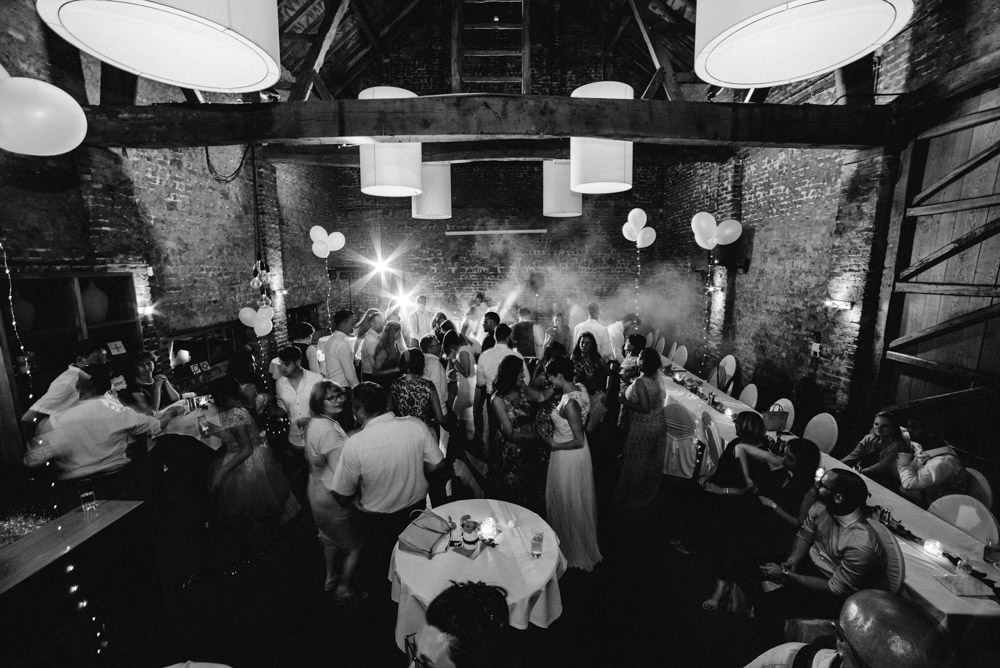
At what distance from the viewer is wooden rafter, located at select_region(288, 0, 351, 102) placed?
3736 mm

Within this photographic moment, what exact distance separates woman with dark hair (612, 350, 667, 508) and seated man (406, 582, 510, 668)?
2.53 meters

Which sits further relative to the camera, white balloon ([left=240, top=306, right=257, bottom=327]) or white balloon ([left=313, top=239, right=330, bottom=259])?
white balloon ([left=313, top=239, right=330, bottom=259])

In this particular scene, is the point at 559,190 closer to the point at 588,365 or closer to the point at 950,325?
the point at 588,365

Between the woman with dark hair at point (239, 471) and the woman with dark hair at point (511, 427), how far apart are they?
5.52ft

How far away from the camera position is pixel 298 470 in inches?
151

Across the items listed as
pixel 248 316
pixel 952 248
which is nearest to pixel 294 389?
pixel 248 316

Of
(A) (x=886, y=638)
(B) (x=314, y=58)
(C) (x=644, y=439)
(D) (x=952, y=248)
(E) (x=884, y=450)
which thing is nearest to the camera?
(A) (x=886, y=638)

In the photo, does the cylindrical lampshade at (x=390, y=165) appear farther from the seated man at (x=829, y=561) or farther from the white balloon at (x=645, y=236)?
the white balloon at (x=645, y=236)

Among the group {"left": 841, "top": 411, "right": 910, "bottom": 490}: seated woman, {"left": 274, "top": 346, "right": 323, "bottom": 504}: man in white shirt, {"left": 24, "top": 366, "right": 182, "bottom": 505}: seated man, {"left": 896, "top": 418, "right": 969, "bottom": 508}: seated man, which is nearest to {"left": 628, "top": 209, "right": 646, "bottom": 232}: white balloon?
{"left": 841, "top": 411, "right": 910, "bottom": 490}: seated woman

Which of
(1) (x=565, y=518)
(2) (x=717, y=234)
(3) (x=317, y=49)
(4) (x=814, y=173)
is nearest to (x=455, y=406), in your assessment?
(1) (x=565, y=518)

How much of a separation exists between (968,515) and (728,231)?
13.0ft

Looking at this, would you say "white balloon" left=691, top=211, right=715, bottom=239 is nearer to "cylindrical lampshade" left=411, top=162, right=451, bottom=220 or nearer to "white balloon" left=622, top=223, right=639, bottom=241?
"white balloon" left=622, top=223, right=639, bottom=241

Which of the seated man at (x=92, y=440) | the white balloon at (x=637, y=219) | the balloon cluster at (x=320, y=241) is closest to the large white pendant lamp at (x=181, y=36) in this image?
the seated man at (x=92, y=440)

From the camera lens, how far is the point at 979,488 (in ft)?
9.21
